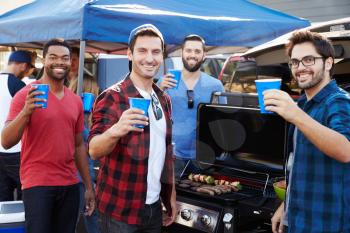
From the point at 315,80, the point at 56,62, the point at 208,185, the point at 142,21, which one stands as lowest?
the point at 208,185

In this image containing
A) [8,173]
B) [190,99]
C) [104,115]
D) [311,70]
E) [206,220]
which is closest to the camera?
[311,70]

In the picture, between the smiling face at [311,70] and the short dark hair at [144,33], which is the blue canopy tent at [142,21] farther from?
the smiling face at [311,70]

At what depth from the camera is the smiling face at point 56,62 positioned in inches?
124

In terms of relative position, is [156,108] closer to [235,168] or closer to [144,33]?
[144,33]

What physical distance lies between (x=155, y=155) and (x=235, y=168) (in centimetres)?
128

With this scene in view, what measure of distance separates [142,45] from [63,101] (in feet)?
3.21

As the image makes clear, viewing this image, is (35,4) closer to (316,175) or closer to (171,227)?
(171,227)

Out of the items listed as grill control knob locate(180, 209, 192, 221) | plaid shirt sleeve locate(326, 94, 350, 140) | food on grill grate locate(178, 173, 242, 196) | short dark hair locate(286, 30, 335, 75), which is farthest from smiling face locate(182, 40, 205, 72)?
plaid shirt sleeve locate(326, 94, 350, 140)

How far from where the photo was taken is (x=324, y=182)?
2.01 m

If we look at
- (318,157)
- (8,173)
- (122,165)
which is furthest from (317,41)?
(8,173)

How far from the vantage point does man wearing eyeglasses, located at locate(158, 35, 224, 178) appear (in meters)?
3.95

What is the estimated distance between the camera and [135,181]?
2406mm

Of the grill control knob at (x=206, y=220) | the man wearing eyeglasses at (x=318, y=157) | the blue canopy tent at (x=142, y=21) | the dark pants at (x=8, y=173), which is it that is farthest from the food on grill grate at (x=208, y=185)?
the dark pants at (x=8, y=173)

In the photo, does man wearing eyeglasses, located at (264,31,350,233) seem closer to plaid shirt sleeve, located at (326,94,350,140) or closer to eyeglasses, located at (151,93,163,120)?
plaid shirt sleeve, located at (326,94,350,140)
